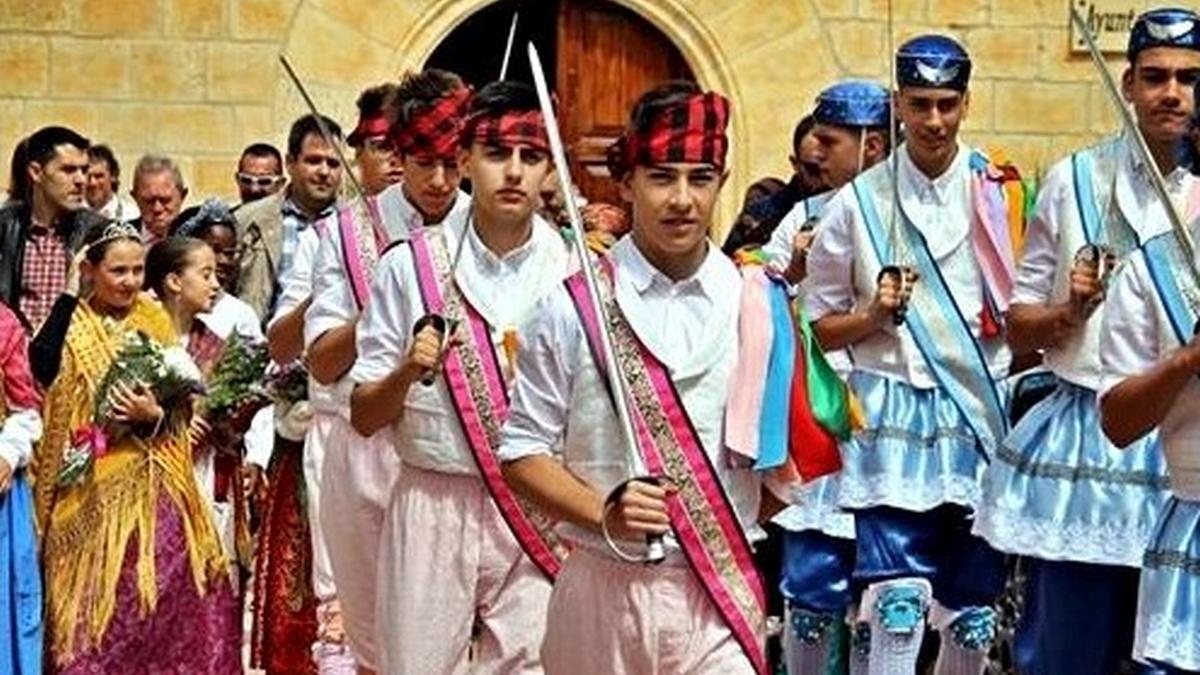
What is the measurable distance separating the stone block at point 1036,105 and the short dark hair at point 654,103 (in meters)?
11.3

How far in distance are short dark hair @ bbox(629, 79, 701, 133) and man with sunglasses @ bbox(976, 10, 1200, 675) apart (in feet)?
4.45

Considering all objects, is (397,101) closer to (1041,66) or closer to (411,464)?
(411,464)

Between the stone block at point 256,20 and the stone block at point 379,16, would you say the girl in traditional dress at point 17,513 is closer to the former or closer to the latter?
the stone block at point 256,20

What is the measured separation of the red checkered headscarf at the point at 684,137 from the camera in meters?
6.70

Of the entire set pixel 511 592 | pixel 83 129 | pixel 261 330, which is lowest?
pixel 511 592

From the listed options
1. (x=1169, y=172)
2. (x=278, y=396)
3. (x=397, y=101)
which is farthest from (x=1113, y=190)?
(x=278, y=396)

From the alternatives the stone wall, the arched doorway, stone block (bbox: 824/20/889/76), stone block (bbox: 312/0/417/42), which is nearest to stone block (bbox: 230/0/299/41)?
the stone wall

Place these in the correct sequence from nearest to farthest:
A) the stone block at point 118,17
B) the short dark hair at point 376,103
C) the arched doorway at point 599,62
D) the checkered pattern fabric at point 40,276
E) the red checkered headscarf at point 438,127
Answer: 1. the red checkered headscarf at point 438,127
2. the short dark hair at point 376,103
3. the checkered pattern fabric at point 40,276
4. the stone block at point 118,17
5. the arched doorway at point 599,62

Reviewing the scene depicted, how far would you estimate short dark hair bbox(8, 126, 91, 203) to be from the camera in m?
12.3

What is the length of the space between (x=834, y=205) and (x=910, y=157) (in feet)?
0.85

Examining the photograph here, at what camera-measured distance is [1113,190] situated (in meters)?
8.12

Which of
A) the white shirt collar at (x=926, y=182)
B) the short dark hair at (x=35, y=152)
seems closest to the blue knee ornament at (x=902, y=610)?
the white shirt collar at (x=926, y=182)

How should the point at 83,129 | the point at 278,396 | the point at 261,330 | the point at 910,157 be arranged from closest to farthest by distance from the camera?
1. the point at 910,157
2. the point at 278,396
3. the point at 261,330
4. the point at 83,129

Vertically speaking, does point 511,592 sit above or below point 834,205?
below
